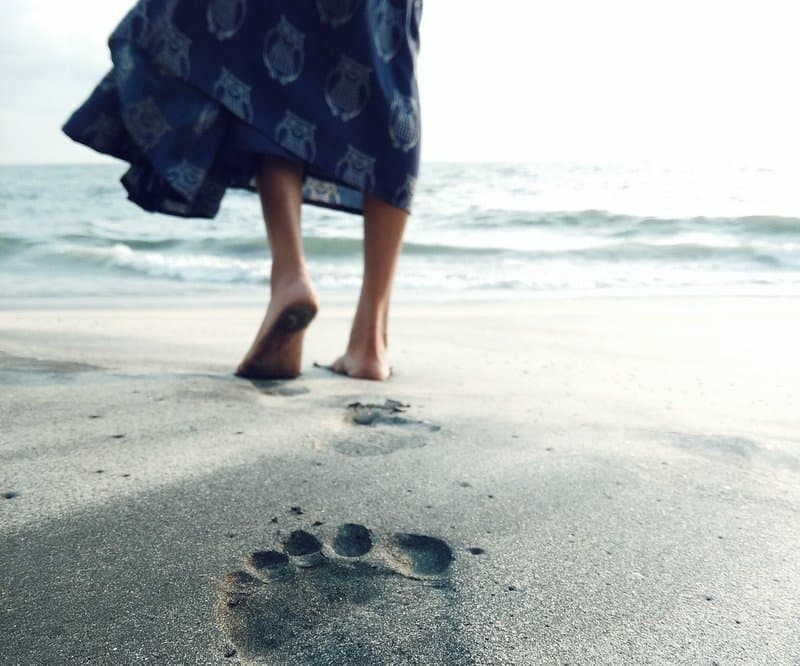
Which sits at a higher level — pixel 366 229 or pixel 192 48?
pixel 192 48

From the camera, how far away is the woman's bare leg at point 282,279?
1.49 m

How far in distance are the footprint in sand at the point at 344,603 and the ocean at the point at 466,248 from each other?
331 cm

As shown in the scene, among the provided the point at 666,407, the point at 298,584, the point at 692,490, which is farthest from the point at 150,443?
the point at 666,407

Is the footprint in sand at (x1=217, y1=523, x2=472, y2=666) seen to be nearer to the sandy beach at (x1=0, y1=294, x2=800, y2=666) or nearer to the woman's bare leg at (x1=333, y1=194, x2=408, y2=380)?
the sandy beach at (x1=0, y1=294, x2=800, y2=666)

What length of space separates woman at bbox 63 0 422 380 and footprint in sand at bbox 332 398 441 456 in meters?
0.26

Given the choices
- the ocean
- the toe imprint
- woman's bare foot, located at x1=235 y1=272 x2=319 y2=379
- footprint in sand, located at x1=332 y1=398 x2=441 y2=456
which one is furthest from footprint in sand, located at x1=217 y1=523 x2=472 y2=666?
the ocean

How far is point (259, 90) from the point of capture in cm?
148

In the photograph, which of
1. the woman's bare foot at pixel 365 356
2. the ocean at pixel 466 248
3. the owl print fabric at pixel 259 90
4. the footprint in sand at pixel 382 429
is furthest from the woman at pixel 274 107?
the ocean at pixel 466 248

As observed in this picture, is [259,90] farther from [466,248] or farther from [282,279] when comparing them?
[466,248]

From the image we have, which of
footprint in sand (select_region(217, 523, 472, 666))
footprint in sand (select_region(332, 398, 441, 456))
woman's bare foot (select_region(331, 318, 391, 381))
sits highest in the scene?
woman's bare foot (select_region(331, 318, 391, 381))

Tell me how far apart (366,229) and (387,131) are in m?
0.22

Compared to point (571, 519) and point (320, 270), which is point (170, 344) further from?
point (320, 270)

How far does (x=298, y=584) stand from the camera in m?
0.74

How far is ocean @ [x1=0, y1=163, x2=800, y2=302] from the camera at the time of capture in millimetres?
4570
